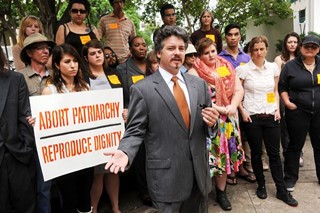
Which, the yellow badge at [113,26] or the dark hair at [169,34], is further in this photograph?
the yellow badge at [113,26]

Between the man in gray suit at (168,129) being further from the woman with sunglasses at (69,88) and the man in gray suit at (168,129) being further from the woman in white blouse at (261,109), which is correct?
the woman in white blouse at (261,109)

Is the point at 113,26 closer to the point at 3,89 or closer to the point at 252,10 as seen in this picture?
the point at 3,89

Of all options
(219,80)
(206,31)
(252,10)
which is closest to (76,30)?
(219,80)

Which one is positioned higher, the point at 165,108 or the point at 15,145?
the point at 165,108

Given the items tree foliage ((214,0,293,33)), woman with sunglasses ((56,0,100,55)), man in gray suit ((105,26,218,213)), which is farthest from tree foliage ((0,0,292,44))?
man in gray suit ((105,26,218,213))

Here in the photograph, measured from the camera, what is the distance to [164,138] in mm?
2262

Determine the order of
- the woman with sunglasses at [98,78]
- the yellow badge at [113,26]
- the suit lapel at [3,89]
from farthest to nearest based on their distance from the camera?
the yellow badge at [113,26] → the woman with sunglasses at [98,78] → the suit lapel at [3,89]

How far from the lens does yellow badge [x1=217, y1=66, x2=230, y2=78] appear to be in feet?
11.8

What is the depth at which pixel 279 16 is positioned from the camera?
13.1m

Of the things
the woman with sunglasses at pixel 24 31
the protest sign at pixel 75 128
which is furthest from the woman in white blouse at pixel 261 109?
the woman with sunglasses at pixel 24 31

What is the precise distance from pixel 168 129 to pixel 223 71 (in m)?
1.66

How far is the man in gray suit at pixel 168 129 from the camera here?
87.4 inches

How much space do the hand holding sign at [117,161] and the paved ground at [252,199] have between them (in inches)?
62.3

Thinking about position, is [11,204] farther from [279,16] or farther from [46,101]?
[279,16]
